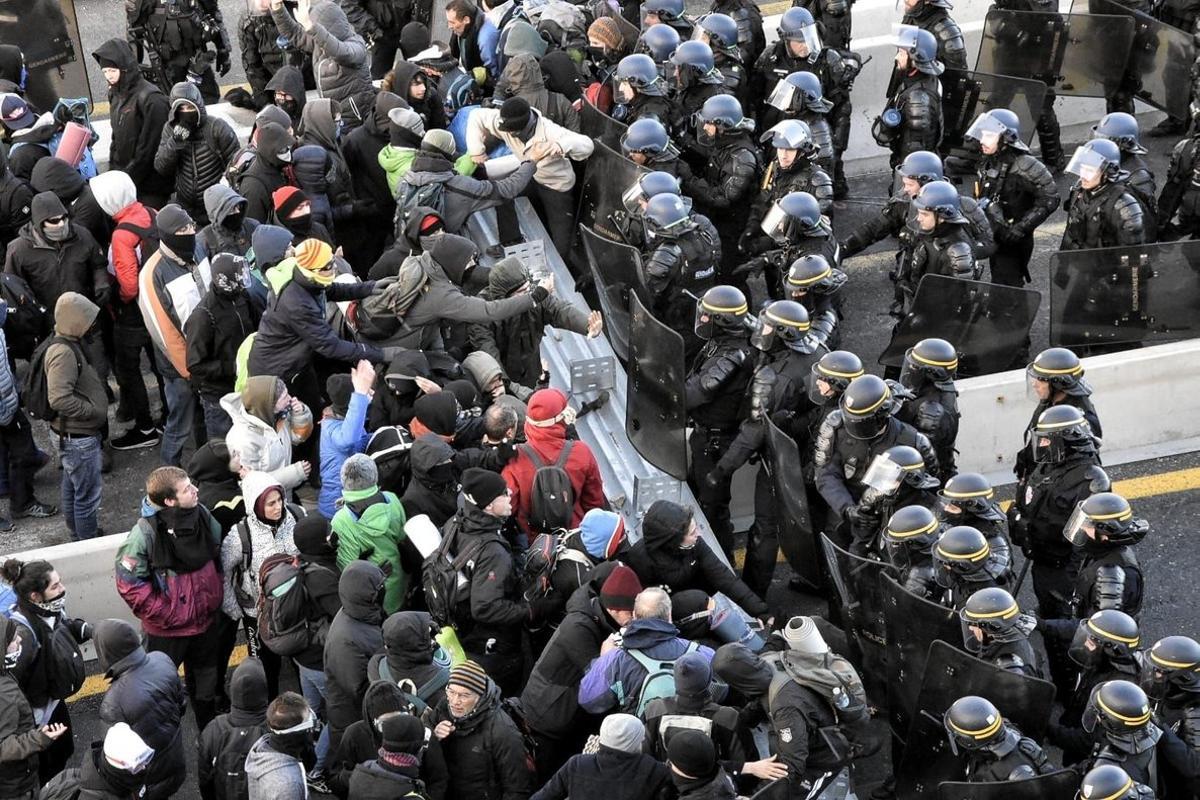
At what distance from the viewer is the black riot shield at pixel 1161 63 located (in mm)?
13844

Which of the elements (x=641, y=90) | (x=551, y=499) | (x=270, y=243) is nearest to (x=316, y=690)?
Answer: (x=551, y=499)

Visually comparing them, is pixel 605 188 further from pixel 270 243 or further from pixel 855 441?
pixel 855 441

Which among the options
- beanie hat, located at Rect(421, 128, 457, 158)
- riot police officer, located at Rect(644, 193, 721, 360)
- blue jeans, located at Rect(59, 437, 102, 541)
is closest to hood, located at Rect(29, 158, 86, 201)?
blue jeans, located at Rect(59, 437, 102, 541)

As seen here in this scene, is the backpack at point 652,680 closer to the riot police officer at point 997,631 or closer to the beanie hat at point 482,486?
the beanie hat at point 482,486

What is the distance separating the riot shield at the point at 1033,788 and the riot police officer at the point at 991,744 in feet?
0.17

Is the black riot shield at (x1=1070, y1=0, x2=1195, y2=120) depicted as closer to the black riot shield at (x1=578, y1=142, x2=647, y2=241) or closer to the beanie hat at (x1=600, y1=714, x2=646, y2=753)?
the black riot shield at (x1=578, y1=142, x2=647, y2=241)

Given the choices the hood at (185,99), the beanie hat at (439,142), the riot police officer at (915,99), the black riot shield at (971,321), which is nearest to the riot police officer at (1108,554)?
the black riot shield at (971,321)

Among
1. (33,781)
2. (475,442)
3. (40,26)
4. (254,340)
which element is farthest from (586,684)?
(40,26)

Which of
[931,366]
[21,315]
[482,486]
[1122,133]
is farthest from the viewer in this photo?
[1122,133]

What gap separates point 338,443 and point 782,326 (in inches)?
103

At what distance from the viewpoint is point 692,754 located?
692cm

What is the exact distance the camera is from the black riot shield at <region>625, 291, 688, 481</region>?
9805 millimetres

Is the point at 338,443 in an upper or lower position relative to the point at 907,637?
upper

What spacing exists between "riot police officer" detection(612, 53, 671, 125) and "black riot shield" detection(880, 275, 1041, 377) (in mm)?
2633
